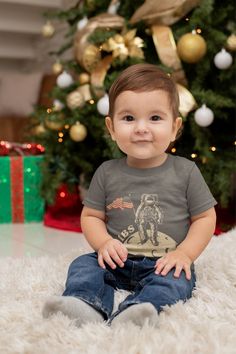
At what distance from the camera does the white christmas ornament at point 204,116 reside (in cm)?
192

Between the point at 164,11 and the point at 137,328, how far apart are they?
1397mm

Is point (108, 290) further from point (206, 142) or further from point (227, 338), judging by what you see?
point (206, 142)

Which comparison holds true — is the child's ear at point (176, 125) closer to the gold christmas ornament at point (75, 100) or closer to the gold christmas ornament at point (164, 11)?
the gold christmas ornament at point (164, 11)

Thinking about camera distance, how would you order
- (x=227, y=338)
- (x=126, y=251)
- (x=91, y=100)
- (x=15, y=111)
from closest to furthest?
(x=227, y=338) → (x=126, y=251) → (x=91, y=100) → (x=15, y=111)

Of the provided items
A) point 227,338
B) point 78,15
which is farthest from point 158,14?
point 227,338

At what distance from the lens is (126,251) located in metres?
1.06

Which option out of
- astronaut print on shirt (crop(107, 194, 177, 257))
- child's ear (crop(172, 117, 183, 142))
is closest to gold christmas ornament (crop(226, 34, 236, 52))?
child's ear (crop(172, 117, 183, 142))

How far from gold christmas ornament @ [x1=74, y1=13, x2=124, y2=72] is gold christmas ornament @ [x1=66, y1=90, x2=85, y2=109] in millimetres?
112

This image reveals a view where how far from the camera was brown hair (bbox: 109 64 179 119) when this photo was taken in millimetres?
1070

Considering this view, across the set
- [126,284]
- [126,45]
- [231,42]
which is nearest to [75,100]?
[126,45]

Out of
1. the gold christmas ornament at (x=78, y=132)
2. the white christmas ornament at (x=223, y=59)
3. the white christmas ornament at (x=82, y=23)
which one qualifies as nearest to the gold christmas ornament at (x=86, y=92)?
the gold christmas ornament at (x=78, y=132)

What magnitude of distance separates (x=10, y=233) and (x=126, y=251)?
4.15 feet

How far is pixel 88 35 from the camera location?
2123 millimetres

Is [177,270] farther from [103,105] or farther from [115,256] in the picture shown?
[103,105]
